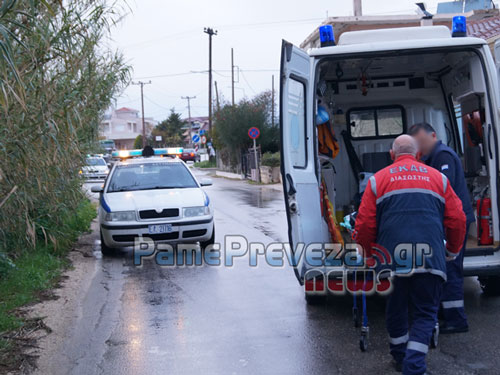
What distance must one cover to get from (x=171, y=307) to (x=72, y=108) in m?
2.57

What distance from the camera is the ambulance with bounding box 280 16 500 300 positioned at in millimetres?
5934

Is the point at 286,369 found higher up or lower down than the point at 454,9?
lower down

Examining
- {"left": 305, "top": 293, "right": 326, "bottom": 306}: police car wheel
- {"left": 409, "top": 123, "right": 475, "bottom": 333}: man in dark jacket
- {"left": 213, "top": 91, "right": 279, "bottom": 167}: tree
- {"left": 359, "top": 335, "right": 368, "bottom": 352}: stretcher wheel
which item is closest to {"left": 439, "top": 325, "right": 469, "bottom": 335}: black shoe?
{"left": 409, "top": 123, "right": 475, "bottom": 333}: man in dark jacket

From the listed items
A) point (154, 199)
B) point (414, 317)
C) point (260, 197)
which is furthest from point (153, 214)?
point (260, 197)

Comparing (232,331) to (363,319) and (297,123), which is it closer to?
(363,319)

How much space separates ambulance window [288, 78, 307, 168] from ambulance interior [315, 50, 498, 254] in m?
1.75

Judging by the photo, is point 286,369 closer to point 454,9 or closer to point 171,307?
point 171,307

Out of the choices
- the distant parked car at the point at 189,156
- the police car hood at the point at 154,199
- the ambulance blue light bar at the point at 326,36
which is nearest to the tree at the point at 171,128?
the distant parked car at the point at 189,156

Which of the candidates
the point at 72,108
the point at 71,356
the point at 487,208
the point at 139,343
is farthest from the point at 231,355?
the point at 72,108

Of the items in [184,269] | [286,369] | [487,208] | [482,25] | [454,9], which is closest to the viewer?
[286,369]

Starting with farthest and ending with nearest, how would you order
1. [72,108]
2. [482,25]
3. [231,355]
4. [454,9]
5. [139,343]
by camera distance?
[454,9] → [482,25] → [72,108] → [139,343] → [231,355]

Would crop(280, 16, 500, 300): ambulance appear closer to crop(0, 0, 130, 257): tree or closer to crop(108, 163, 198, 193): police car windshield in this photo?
crop(0, 0, 130, 257): tree

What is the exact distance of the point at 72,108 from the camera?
7.47 m

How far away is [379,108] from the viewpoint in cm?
938
